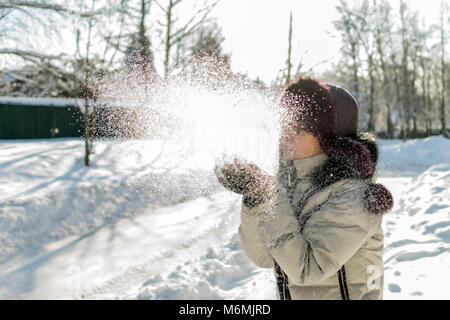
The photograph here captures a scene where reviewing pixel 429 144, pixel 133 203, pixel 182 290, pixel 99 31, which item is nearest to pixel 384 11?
pixel 429 144

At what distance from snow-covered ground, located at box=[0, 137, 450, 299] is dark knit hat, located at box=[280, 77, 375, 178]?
0.46 m

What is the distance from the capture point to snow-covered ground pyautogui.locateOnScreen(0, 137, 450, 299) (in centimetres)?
378

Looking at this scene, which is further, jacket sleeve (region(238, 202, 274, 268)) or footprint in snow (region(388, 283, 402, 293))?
footprint in snow (region(388, 283, 402, 293))

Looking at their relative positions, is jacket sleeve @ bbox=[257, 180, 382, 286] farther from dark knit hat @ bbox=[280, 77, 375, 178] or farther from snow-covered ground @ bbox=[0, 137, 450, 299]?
snow-covered ground @ bbox=[0, 137, 450, 299]

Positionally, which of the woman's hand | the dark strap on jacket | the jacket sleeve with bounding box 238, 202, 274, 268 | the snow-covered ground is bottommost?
the snow-covered ground

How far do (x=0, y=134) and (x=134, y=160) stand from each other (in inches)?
354

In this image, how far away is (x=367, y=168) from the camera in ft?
4.10

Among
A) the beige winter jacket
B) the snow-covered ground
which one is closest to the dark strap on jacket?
the beige winter jacket

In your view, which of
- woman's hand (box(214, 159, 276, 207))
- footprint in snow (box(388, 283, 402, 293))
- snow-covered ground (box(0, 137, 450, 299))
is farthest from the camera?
snow-covered ground (box(0, 137, 450, 299))

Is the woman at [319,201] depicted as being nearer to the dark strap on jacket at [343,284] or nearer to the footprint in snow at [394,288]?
the dark strap on jacket at [343,284]

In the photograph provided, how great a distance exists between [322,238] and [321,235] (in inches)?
0.4

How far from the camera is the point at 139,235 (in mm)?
6172

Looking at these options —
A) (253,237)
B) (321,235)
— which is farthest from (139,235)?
(321,235)
